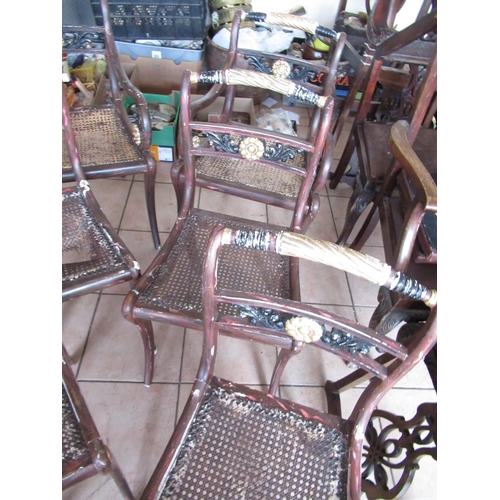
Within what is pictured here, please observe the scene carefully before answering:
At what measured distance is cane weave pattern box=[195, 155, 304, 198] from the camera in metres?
1.26

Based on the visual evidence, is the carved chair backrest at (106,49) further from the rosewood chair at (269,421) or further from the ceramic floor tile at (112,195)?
the rosewood chair at (269,421)

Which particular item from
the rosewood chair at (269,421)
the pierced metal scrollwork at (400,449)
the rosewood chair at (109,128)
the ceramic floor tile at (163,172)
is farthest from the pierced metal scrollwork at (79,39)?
the pierced metal scrollwork at (400,449)

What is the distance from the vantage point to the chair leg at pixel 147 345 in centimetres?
101

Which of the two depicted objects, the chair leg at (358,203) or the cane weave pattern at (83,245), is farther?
the chair leg at (358,203)

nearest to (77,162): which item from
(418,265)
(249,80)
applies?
(249,80)

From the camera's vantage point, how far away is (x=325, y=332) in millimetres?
647

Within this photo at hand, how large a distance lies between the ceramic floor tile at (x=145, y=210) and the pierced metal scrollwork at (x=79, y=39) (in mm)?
638

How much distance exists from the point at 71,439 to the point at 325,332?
511 millimetres

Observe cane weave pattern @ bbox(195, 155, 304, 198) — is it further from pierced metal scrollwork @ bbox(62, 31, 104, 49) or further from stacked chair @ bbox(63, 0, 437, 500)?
pierced metal scrollwork @ bbox(62, 31, 104, 49)

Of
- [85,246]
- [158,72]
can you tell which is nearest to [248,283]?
[85,246]

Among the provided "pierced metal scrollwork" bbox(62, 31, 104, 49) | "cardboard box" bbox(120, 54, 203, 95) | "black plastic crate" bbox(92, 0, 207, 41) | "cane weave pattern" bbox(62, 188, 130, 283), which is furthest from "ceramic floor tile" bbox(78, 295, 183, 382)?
"black plastic crate" bbox(92, 0, 207, 41)

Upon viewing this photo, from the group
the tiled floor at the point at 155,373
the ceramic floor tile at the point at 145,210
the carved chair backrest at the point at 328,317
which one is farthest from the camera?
the ceramic floor tile at the point at 145,210

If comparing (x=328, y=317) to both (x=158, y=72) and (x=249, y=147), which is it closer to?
(x=249, y=147)

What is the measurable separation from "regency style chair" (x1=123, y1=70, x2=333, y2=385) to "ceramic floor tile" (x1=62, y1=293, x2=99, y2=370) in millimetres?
275
